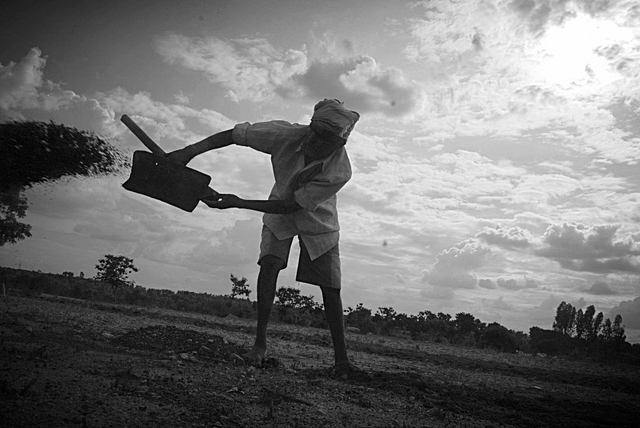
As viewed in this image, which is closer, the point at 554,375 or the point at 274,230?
the point at 274,230

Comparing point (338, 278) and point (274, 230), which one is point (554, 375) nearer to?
point (338, 278)

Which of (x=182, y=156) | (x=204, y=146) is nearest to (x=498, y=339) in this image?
(x=204, y=146)

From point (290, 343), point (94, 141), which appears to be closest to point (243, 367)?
point (94, 141)

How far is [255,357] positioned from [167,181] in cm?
159

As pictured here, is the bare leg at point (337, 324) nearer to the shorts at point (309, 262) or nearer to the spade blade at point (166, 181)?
the shorts at point (309, 262)

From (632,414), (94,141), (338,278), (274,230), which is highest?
(94,141)

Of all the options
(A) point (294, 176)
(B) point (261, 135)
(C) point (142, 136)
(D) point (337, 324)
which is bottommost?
(D) point (337, 324)

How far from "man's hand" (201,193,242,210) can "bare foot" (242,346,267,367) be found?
118cm

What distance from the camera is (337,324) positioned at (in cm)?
408

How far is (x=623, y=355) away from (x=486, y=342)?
10.9ft

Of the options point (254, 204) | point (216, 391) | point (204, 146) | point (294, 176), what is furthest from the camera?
point (204, 146)

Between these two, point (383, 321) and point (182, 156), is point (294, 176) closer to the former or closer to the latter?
point (182, 156)

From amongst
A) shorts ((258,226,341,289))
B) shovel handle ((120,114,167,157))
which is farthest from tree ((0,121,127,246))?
shorts ((258,226,341,289))

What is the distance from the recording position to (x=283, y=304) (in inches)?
554
